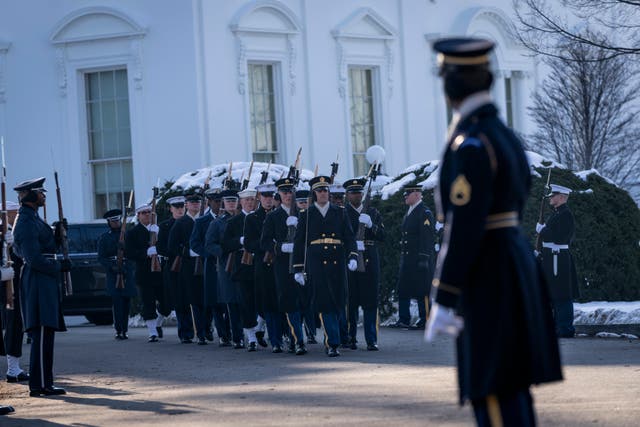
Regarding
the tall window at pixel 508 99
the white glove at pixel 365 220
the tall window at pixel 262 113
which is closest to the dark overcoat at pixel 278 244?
the white glove at pixel 365 220

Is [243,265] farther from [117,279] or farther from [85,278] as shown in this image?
[85,278]

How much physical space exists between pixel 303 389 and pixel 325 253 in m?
3.89

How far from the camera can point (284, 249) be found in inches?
667

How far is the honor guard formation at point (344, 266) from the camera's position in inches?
250

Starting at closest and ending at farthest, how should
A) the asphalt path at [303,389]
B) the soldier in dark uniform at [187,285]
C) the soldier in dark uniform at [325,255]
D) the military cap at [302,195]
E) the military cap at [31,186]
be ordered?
the asphalt path at [303,389] → the military cap at [31,186] → the soldier in dark uniform at [325,255] → the military cap at [302,195] → the soldier in dark uniform at [187,285]

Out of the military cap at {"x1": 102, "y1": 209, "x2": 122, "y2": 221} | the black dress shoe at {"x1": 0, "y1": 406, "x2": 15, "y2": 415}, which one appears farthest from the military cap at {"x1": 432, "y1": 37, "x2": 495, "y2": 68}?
the military cap at {"x1": 102, "y1": 209, "x2": 122, "y2": 221}

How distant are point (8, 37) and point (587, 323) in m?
17.0

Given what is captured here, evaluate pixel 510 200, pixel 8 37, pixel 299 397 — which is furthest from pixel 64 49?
pixel 510 200

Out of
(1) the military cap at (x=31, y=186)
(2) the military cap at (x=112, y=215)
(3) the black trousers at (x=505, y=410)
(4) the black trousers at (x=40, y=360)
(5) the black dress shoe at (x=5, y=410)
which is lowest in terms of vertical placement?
(5) the black dress shoe at (x=5, y=410)

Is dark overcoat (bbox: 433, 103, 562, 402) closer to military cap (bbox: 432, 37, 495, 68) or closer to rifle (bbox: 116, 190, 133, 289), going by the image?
military cap (bbox: 432, 37, 495, 68)

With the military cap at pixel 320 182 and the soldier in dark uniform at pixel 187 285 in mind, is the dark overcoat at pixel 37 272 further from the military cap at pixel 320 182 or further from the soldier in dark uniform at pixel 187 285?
the soldier in dark uniform at pixel 187 285

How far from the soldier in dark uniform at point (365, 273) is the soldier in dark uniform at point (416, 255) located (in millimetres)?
1780

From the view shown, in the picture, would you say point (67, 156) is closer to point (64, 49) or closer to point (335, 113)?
point (64, 49)

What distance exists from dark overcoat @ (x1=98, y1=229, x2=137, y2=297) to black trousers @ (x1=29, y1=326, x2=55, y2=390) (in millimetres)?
7558
